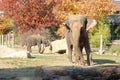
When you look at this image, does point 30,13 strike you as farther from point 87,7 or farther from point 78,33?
point 78,33

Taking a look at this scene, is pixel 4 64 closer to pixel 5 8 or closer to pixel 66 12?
pixel 66 12

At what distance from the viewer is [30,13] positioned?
4394cm

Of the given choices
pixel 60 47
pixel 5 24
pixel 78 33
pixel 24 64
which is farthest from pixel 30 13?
pixel 78 33

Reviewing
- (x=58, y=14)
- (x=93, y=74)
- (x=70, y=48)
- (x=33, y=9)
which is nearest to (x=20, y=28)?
(x=33, y=9)

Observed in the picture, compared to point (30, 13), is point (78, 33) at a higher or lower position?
lower

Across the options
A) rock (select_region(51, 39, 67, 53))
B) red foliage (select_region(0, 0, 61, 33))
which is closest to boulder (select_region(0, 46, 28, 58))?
rock (select_region(51, 39, 67, 53))

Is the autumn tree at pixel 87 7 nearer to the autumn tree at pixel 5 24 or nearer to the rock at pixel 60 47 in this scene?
the rock at pixel 60 47

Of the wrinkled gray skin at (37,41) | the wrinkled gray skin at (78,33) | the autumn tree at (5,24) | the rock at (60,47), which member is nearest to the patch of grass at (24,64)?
the wrinkled gray skin at (78,33)

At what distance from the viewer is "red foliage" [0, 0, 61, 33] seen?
43.3 m

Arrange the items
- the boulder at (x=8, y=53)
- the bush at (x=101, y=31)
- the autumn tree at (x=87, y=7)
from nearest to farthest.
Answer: the boulder at (x=8, y=53), the autumn tree at (x=87, y=7), the bush at (x=101, y=31)

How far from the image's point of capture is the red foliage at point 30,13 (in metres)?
43.3

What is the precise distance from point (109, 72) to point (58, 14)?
2738cm

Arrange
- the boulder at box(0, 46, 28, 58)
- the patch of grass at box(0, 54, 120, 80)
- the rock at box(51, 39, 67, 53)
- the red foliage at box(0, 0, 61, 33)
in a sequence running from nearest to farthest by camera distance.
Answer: the patch of grass at box(0, 54, 120, 80)
the boulder at box(0, 46, 28, 58)
the rock at box(51, 39, 67, 53)
the red foliage at box(0, 0, 61, 33)

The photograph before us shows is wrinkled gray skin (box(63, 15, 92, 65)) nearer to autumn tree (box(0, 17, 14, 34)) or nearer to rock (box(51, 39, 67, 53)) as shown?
rock (box(51, 39, 67, 53))
